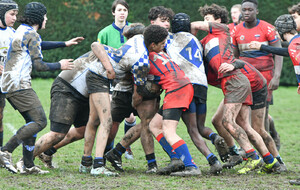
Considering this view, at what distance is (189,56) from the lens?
6164mm

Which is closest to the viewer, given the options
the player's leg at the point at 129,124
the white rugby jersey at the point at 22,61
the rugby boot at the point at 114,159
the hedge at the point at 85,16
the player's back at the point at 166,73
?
the white rugby jersey at the point at 22,61

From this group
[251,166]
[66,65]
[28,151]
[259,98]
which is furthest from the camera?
[259,98]

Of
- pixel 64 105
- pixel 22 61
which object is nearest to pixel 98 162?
pixel 64 105

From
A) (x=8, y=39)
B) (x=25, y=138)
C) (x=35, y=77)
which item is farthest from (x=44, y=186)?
(x=35, y=77)

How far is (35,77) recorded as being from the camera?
16344 mm

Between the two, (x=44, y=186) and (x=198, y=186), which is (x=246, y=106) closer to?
(x=198, y=186)

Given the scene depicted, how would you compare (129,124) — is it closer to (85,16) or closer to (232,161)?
(232,161)

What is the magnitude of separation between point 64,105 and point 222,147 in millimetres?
1975

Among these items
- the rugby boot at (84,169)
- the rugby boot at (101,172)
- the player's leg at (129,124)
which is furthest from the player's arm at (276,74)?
the rugby boot at (84,169)

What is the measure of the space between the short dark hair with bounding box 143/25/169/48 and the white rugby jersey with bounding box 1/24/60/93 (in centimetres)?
105

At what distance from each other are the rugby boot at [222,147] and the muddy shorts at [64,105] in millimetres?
1634

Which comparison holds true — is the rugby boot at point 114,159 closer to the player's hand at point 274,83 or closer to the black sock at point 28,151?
the black sock at point 28,151

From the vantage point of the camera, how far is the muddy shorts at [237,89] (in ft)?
20.2

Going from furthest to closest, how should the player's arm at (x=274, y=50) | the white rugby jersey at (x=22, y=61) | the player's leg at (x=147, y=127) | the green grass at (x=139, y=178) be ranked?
the player's leg at (x=147, y=127) < the player's arm at (x=274, y=50) < the white rugby jersey at (x=22, y=61) < the green grass at (x=139, y=178)
